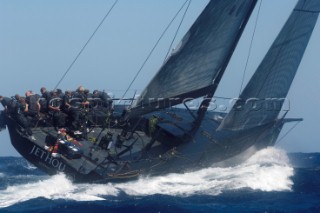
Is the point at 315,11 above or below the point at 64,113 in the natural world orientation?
above

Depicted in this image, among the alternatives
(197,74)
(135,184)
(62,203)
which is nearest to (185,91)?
(197,74)

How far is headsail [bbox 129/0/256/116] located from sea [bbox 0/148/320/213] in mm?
2807

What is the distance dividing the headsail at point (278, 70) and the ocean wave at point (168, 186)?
1.96 metres

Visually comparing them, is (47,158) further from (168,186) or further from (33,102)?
(168,186)

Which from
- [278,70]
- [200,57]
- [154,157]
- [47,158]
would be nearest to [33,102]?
[47,158]

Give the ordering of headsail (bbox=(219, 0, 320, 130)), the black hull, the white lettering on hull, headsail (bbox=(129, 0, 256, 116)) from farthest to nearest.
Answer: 1. headsail (bbox=(219, 0, 320, 130))
2. headsail (bbox=(129, 0, 256, 116))
3. the white lettering on hull
4. the black hull

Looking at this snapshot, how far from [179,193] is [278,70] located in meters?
7.13

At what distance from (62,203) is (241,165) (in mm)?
9621

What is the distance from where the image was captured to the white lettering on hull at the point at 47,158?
17.8 metres

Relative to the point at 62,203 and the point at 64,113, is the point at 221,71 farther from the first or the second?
the point at 62,203

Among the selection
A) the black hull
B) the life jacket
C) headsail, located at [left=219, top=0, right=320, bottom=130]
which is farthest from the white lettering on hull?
headsail, located at [left=219, top=0, right=320, bottom=130]

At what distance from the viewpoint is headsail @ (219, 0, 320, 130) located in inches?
800

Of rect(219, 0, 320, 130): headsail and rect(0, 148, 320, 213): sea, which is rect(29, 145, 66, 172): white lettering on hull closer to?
rect(0, 148, 320, 213): sea

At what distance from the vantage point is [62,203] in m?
15.0
